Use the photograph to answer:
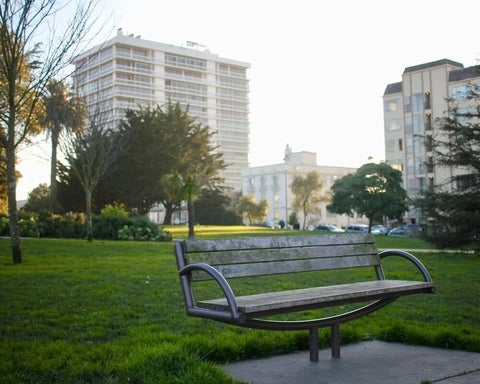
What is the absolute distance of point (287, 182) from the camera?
312 ft

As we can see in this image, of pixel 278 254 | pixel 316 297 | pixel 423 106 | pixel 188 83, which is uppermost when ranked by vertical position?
pixel 188 83

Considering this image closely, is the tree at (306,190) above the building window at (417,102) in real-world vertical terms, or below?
below

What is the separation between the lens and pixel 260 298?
4.52 meters

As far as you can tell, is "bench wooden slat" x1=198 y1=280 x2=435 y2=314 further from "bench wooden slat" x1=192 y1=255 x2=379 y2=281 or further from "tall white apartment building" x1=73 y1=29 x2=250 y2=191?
"tall white apartment building" x1=73 y1=29 x2=250 y2=191

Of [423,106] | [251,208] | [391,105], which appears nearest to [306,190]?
[251,208]

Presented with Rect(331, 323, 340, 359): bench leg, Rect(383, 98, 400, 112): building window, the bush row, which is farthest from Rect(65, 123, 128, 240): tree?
Rect(383, 98, 400, 112): building window

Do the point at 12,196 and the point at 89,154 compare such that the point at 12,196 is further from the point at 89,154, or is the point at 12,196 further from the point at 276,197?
the point at 276,197

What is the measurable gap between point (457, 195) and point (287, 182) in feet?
241

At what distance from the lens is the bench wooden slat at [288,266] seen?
480 cm

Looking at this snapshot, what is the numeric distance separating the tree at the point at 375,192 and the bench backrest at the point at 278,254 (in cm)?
4484

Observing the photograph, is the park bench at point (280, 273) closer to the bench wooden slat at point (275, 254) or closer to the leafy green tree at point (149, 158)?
the bench wooden slat at point (275, 254)

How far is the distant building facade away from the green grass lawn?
3294 inches

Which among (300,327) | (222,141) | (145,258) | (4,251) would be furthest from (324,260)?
(222,141)

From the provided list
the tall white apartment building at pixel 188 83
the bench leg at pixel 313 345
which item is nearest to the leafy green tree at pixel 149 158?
the bench leg at pixel 313 345
